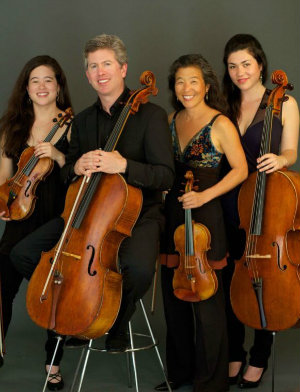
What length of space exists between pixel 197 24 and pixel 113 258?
2.05 m

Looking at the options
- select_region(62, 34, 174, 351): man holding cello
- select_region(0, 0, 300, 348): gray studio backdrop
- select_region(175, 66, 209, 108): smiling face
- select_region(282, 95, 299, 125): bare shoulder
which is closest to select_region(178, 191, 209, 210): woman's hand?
select_region(62, 34, 174, 351): man holding cello

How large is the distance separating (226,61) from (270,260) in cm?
104

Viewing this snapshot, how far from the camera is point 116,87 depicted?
9.92 feet

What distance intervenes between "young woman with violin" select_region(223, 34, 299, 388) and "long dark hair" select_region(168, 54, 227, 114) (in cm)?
12

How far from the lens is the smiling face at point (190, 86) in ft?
10.0

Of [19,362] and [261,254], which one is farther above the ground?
[261,254]

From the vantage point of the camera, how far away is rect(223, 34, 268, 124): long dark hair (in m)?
3.18

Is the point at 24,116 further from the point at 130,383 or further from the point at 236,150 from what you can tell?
the point at 130,383

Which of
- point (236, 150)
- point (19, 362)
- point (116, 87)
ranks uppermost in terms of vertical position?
point (116, 87)

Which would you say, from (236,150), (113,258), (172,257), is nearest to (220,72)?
(236,150)

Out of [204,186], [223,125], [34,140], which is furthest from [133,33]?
[204,186]

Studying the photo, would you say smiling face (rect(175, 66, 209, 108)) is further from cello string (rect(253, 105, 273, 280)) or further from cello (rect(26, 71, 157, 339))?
cello (rect(26, 71, 157, 339))

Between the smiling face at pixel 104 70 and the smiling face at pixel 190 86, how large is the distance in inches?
11.1

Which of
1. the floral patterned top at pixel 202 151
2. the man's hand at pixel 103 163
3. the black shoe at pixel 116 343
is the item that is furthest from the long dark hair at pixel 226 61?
the black shoe at pixel 116 343
